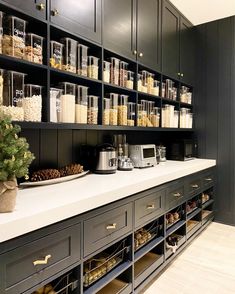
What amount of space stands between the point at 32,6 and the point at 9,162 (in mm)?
896

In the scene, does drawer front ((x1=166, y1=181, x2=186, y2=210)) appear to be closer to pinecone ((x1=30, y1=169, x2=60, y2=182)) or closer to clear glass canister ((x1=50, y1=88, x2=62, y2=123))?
pinecone ((x1=30, y1=169, x2=60, y2=182))

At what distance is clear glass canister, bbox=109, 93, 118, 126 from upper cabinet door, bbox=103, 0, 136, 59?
0.35 meters

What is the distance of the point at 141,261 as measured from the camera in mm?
2072

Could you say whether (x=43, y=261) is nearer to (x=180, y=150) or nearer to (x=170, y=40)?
(x=180, y=150)

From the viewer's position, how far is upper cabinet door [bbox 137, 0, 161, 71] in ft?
7.31

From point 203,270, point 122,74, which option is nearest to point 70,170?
point 122,74

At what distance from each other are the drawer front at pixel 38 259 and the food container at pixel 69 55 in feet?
3.27

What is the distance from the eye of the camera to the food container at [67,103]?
1.62 meters

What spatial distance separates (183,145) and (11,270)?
2.44 m

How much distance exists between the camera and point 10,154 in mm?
1028

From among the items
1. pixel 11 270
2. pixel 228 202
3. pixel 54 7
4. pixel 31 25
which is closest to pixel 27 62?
pixel 31 25

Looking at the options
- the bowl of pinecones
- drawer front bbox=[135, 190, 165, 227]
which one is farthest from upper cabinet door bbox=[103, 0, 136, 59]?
drawer front bbox=[135, 190, 165, 227]

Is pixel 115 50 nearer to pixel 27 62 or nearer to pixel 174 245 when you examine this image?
pixel 27 62

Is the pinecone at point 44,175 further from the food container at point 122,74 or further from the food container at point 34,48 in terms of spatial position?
the food container at point 122,74
